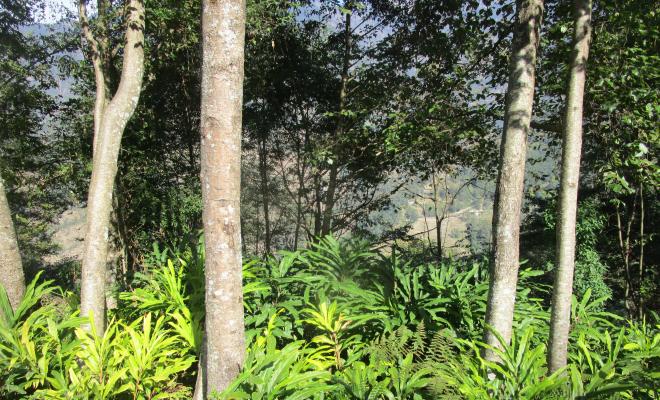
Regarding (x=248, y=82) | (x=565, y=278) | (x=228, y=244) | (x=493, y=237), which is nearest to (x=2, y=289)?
(x=228, y=244)

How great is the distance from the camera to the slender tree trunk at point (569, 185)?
3.18 metres

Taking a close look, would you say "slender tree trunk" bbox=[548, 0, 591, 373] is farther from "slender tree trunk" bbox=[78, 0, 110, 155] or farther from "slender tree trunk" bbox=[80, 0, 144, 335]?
"slender tree trunk" bbox=[78, 0, 110, 155]

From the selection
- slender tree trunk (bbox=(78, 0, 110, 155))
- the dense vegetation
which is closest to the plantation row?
the dense vegetation

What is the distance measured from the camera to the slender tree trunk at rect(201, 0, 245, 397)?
93.1 inches

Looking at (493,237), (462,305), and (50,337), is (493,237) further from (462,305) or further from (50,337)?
(50,337)

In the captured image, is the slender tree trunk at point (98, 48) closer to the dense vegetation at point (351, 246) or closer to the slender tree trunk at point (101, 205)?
the dense vegetation at point (351, 246)

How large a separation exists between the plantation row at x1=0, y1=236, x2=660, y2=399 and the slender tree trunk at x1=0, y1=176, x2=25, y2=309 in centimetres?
16

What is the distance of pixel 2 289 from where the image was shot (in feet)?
11.2

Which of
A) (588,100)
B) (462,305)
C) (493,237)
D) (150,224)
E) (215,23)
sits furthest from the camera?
(150,224)

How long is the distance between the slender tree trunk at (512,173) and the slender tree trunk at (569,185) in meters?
0.42

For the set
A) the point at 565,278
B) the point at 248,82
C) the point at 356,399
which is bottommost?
the point at 356,399

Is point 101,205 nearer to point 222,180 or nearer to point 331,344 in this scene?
point 222,180

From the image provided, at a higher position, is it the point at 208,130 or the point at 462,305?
the point at 208,130

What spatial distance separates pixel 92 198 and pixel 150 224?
21.1 ft
